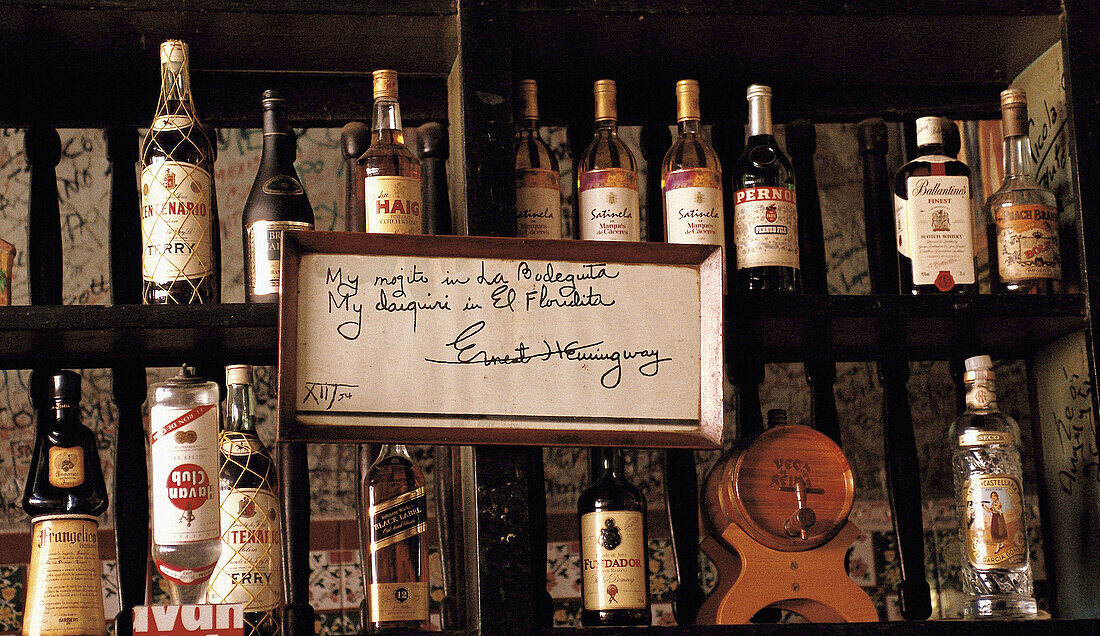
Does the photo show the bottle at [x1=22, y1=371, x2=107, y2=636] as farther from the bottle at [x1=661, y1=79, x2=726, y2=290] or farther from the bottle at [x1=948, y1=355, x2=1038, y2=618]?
the bottle at [x1=948, y1=355, x2=1038, y2=618]

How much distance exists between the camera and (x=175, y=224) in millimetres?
1260

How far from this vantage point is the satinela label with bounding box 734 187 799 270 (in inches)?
52.1

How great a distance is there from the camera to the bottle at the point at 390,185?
127 centimetres

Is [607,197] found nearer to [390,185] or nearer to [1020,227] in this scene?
[390,185]

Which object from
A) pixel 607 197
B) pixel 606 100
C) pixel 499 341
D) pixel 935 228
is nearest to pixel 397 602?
pixel 499 341

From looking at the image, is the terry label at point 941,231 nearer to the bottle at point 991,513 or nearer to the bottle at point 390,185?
Answer: the bottle at point 991,513

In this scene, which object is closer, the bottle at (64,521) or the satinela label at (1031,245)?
the bottle at (64,521)

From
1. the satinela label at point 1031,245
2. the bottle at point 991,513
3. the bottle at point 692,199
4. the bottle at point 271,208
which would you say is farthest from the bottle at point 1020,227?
the bottle at point 271,208

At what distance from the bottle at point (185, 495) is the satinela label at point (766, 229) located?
0.65 meters

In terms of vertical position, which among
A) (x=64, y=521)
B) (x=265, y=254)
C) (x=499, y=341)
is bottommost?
(x=64, y=521)

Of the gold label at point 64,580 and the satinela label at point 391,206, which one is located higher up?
the satinela label at point 391,206

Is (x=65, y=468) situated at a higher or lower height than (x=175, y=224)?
lower

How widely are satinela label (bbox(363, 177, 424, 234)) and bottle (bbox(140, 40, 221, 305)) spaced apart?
19 centimetres

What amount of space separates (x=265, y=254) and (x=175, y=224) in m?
0.10
